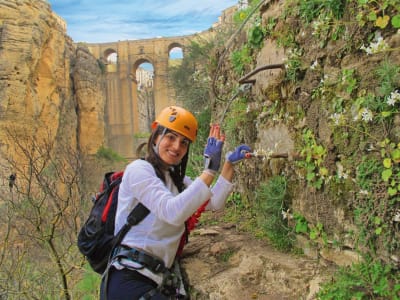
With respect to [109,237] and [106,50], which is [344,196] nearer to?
[109,237]

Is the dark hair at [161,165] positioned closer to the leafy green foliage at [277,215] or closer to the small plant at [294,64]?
the leafy green foliage at [277,215]

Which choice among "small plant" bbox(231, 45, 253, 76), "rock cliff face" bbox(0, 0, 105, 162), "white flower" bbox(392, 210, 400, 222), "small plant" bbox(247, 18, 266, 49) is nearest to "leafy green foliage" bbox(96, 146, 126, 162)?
"rock cliff face" bbox(0, 0, 105, 162)

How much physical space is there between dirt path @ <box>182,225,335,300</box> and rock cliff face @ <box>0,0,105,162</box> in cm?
1233

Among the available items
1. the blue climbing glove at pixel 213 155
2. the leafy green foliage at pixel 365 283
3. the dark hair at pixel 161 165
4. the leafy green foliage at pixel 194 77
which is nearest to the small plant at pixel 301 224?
the leafy green foliage at pixel 365 283

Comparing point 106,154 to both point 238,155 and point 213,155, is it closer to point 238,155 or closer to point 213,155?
point 238,155

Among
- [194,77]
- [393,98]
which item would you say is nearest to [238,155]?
[393,98]

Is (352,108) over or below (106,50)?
below

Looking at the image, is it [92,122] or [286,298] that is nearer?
[286,298]

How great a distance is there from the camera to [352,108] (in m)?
1.79

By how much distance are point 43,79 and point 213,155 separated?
18.3 meters

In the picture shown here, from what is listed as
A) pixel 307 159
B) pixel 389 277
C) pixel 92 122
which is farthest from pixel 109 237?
pixel 92 122

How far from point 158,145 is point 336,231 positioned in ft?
3.55

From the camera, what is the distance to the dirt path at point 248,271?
1.98 meters

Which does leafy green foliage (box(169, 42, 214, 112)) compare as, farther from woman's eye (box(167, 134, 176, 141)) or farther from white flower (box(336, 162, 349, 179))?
white flower (box(336, 162, 349, 179))
